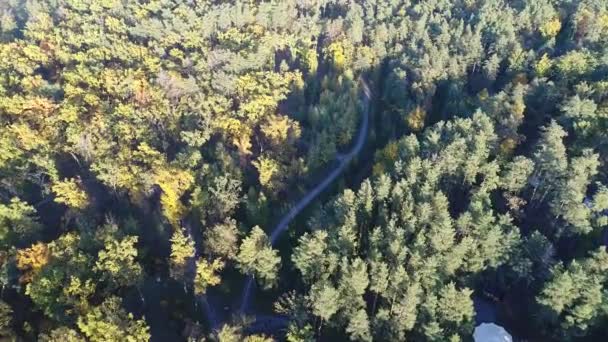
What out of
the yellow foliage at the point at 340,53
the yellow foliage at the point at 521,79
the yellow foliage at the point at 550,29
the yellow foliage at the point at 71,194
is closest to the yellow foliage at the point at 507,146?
the yellow foliage at the point at 521,79

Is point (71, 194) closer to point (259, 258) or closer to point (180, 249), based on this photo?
point (180, 249)

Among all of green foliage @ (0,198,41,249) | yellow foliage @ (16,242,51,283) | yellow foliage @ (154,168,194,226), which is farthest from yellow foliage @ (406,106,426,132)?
green foliage @ (0,198,41,249)

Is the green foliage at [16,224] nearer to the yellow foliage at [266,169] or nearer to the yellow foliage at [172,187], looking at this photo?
the yellow foliage at [172,187]

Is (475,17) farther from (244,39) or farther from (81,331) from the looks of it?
(81,331)

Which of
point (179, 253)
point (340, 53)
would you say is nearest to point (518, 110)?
point (340, 53)

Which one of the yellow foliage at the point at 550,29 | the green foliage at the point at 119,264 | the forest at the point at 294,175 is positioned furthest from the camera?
the yellow foliage at the point at 550,29

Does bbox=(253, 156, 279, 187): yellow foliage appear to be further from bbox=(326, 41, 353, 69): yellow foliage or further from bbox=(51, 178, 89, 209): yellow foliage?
bbox=(326, 41, 353, 69): yellow foliage
